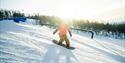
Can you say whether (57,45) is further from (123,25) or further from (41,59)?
(123,25)

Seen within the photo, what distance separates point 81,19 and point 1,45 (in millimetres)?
37573

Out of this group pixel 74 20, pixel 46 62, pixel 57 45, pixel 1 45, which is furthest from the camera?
pixel 74 20

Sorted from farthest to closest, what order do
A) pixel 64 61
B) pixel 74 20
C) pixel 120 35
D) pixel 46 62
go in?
1. pixel 74 20
2. pixel 120 35
3. pixel 64 61
4. pixel 46 62

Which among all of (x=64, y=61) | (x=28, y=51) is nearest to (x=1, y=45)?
(x=28, y=51)

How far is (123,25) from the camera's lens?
1622 inches

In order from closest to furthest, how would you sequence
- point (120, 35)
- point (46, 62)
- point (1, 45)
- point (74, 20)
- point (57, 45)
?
1. point (46, 62)
2. point (1, 45)
3. point (57, 45)
4. point (120, 35)
5. point (74, 20)

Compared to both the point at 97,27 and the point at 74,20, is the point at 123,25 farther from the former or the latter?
the point at 74,20

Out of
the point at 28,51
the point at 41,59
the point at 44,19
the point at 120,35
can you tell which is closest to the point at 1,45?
the point at 28,51

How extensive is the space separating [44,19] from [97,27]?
11.2 m

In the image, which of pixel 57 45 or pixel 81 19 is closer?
pixel 57 45

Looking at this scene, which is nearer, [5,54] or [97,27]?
[5,54]

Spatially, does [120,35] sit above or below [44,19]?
below

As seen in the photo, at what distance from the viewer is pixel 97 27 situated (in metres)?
41.5

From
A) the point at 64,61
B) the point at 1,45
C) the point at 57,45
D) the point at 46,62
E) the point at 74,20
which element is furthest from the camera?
the point at 74,20
